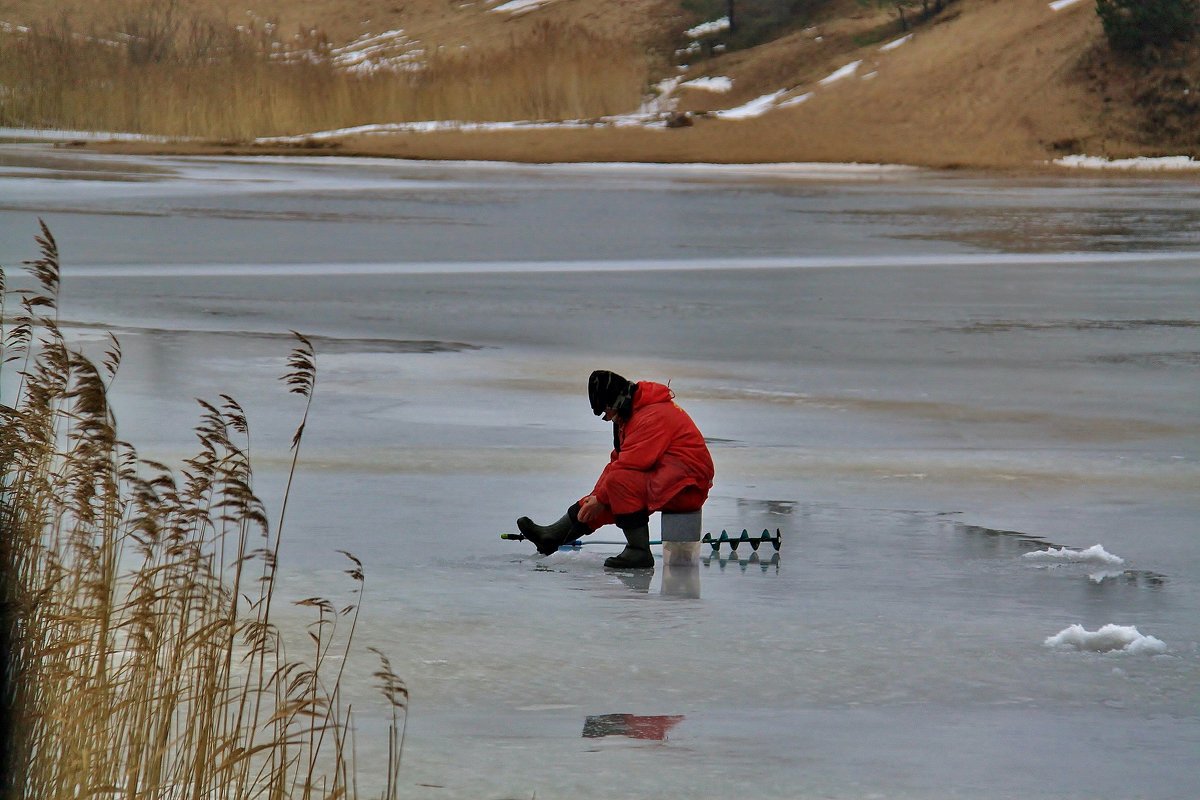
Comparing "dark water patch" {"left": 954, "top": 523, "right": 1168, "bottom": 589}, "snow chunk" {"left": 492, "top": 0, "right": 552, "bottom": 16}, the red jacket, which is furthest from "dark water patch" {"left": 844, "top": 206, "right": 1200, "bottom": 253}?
"snow chunk" {"left": 492, "top": 0, "right": 552, "bottom": 16}

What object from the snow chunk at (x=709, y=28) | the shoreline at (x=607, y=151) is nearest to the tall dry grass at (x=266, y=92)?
the shoreline at (x=607, y=151)

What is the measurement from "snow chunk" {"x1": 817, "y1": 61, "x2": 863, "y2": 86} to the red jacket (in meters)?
35.3

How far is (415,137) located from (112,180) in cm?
974

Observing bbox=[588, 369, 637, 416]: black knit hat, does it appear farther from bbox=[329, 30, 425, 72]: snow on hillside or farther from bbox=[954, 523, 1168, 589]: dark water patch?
bbox=[329, 30, 425, 72]: snow on hillside

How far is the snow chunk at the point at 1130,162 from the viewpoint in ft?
116

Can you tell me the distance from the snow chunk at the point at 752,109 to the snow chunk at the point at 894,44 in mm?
2637

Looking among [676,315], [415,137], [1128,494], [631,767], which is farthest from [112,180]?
[631,767]

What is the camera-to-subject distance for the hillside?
121 feet

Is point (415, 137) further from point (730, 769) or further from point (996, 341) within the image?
point (730, 769)

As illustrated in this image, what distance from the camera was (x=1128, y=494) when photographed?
8555 mm

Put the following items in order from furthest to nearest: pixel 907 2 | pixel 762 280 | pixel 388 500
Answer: pixel 907 2 < pixel 762 280 < pixel 388 500

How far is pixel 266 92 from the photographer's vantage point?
39.2 m

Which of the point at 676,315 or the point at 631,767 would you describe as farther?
the point at 676,315

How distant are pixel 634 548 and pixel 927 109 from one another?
32376 mm
